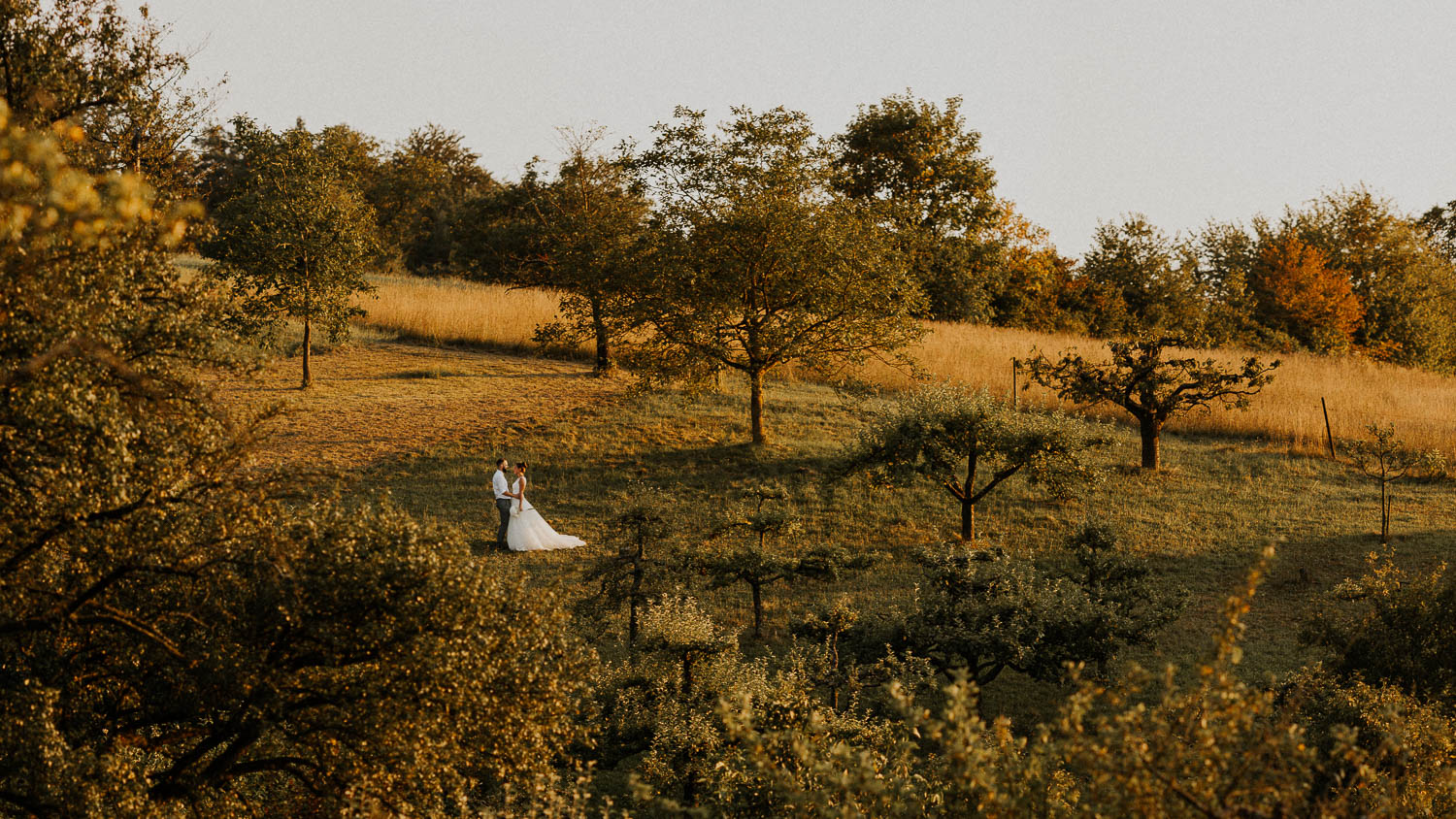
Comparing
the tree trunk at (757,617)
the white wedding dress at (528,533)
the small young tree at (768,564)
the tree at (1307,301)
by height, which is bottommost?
the tree trunk at (757,617)

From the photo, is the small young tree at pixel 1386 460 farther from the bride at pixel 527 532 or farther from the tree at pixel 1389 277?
the tree at pixel 1389 277

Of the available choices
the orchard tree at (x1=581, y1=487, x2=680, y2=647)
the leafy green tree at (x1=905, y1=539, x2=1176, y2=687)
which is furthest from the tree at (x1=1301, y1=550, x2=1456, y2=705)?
the orchard tree at (x1=581, y1=487, x2=680, y2=647)

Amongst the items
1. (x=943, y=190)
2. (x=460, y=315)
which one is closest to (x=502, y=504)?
(x=460, y=315)

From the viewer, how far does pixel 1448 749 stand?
887cm

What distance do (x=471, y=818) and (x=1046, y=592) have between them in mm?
8906

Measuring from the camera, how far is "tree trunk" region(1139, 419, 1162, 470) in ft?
84.6

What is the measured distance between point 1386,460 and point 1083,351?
12.6 m

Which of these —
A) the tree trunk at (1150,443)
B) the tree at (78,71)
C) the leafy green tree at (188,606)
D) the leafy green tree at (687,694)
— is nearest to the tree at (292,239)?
the tree at (78,71)

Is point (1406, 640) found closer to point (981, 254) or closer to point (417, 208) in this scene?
point (981, 254)

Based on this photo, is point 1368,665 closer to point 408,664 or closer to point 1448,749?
point 1448,749

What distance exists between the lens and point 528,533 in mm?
19625

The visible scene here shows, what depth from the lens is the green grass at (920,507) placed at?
59.5 ft

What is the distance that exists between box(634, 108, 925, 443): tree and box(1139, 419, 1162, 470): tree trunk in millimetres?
6618

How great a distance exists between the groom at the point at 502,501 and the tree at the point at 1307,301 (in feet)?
145
